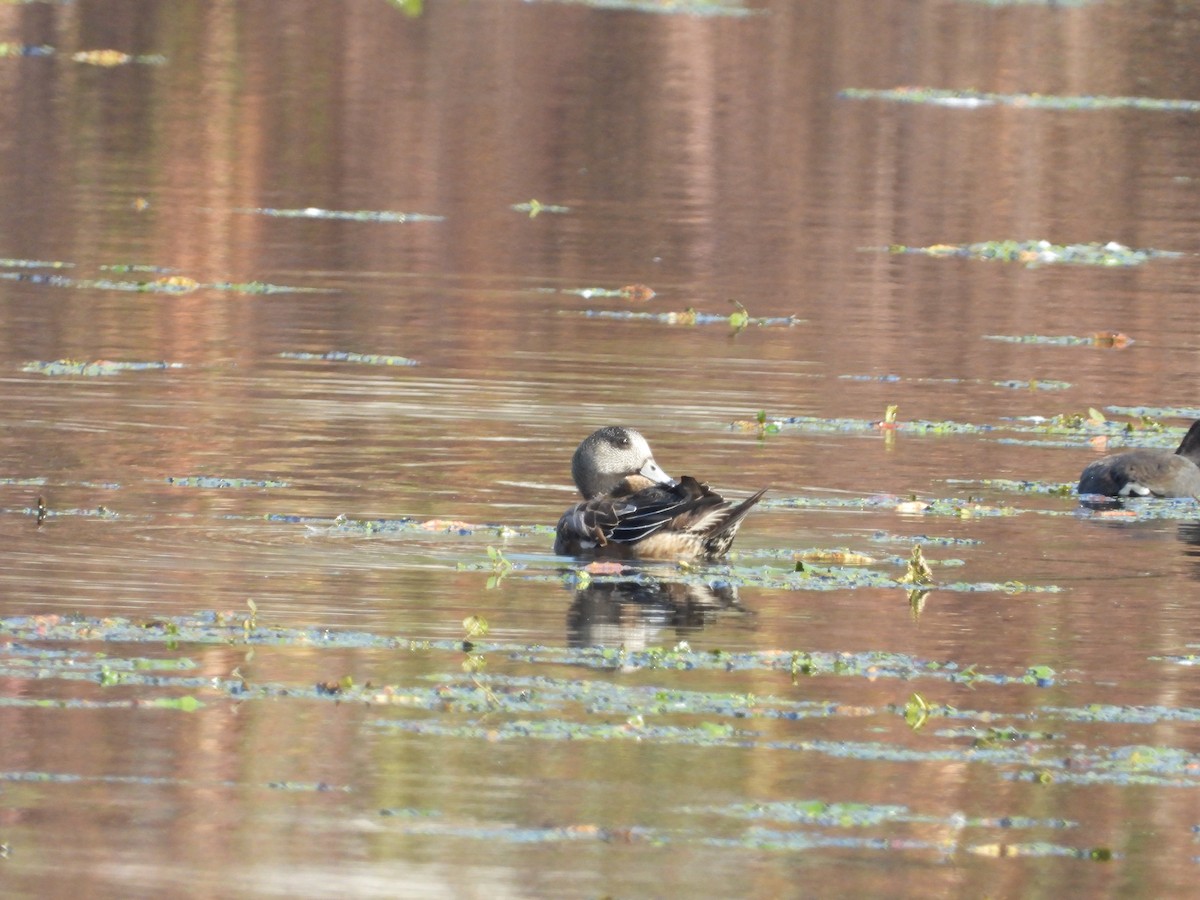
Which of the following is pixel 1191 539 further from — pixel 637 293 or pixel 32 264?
pixel 32 264

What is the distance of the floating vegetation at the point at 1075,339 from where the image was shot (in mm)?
18234

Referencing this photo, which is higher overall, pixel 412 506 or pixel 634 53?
pixel 634 53

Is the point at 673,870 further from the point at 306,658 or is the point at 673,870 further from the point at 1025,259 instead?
the point at 1025,259

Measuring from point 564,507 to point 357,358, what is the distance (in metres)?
4.13

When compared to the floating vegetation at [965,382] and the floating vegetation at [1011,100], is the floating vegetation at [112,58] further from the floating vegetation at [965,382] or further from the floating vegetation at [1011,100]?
the floating vegetation at [965,382]

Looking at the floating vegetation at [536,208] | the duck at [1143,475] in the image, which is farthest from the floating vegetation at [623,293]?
the duck at [1143,475]

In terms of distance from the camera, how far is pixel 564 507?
12531 millimetres

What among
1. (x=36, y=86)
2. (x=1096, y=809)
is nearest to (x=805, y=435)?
(x=1096, y=809)

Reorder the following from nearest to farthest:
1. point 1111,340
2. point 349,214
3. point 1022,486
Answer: point 1022,486 < point 1111,340 < point 349,214

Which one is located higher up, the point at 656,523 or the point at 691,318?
the point at 691,318

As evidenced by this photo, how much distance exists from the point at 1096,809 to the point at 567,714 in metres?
1.66

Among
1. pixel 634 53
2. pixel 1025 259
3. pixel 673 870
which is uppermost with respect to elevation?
pixel 634 53

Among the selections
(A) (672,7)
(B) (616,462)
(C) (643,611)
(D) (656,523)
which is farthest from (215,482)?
(A) (672,7)

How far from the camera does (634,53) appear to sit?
41.3m
